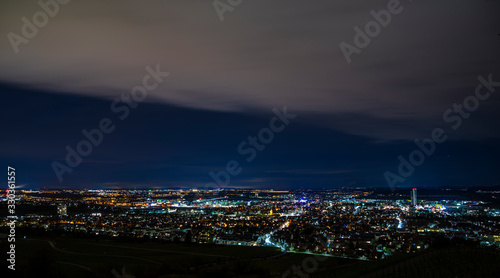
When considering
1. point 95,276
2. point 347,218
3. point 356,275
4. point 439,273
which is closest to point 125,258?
point 95,276

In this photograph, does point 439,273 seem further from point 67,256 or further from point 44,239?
point 44,239

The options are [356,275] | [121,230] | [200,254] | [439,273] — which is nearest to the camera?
[439,273]

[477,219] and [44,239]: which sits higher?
[477,219]

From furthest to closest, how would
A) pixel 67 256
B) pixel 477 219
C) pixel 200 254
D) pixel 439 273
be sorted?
pixel 477 219, pixel 200 254, pixel 67 256, pixel 439 273

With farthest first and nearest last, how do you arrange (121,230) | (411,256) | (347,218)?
1. (347,218)
2. (121,230)
3. (411,256)

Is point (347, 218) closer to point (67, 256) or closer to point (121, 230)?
point (121, 230)

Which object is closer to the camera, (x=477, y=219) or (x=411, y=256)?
(x=411, y=256)

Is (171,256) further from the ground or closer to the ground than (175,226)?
closer to the ground

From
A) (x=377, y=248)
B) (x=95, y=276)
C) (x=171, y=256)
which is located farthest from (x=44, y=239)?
(x=377, y=248)

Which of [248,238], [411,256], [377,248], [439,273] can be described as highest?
[248,238]
